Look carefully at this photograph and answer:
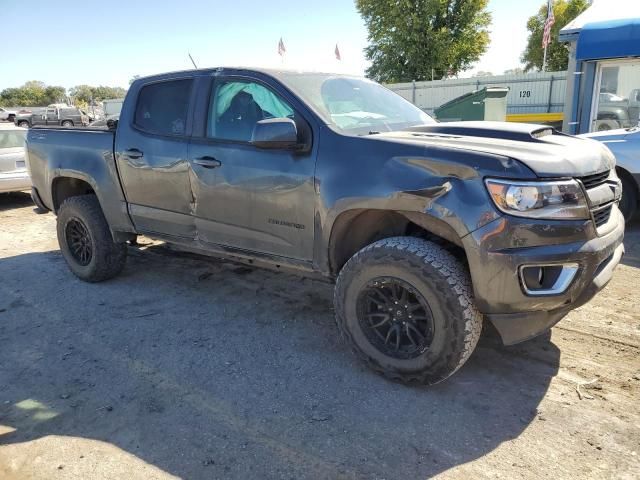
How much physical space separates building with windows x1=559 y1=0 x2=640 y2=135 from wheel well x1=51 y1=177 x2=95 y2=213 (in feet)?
31.4

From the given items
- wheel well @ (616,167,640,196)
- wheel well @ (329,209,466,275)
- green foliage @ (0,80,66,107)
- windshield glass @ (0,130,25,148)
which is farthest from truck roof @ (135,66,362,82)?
green foliage @ (0,80,66,107)

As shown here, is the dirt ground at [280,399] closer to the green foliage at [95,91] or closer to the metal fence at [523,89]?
the metal fence at [523,89]

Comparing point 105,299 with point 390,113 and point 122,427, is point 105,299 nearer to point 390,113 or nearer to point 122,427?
point 122,427

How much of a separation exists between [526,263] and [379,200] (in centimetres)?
85

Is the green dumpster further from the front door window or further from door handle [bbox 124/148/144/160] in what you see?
door handle [bbox 124/148/144/160]

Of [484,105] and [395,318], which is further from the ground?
[484,105]

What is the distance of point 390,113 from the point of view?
3.80 meters

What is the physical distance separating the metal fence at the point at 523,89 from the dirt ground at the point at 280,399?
17.7m

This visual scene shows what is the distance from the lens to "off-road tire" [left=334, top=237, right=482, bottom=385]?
271 centimetres

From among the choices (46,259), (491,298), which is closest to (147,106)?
(46,259)

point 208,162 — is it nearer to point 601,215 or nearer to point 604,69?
point 601,215

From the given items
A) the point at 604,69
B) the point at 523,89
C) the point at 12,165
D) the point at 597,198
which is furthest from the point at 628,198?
the point at 523,89

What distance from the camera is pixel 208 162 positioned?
368 cm

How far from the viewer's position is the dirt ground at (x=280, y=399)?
241 centimetres
